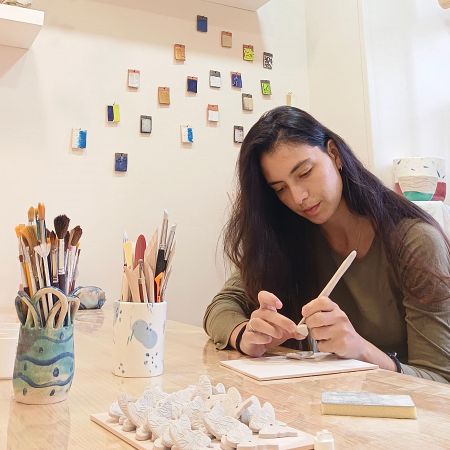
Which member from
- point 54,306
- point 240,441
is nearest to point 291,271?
point 54,306

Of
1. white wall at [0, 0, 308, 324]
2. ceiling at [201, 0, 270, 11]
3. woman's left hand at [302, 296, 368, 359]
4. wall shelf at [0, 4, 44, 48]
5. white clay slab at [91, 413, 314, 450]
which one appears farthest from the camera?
ceiling at [201, 0, 270, 11]

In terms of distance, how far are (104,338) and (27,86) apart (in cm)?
128

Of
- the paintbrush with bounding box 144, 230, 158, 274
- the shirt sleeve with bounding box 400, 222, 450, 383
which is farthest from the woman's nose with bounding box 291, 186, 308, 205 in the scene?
the paintbrush with bounding box 144, 230, 158, 274

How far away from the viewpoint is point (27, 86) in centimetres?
200

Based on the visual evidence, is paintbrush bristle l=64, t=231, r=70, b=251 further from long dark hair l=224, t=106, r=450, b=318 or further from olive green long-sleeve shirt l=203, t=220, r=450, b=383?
long dark hair l=224, t=106, r=450, b=318

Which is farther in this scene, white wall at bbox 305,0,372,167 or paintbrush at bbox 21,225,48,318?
white wall at bbox 305,0,372,167

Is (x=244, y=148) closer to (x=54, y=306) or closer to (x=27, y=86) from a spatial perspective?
(x=54, y=306)

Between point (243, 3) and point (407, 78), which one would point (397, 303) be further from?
point (243, 3)

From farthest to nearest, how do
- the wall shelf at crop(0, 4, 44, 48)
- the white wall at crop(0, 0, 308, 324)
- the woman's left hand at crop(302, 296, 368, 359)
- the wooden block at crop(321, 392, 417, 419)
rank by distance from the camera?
the white wall at crop(0, 0, 308, 324)
the wall shelf at crop(0, 4, 44, 48)
the woman's left hand at crop(302, 296, 368, 359)
the wooden block at crop(321, 392, 417, 419)

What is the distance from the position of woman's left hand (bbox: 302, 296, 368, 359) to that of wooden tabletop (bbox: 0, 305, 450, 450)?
9 centimetres

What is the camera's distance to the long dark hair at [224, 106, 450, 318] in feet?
4.02

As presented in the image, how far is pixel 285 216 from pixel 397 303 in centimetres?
39

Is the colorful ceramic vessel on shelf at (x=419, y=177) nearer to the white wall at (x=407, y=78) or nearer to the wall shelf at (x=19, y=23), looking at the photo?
the white wall at (x=407, y=78)

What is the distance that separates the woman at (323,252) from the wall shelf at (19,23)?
40.0 inches
